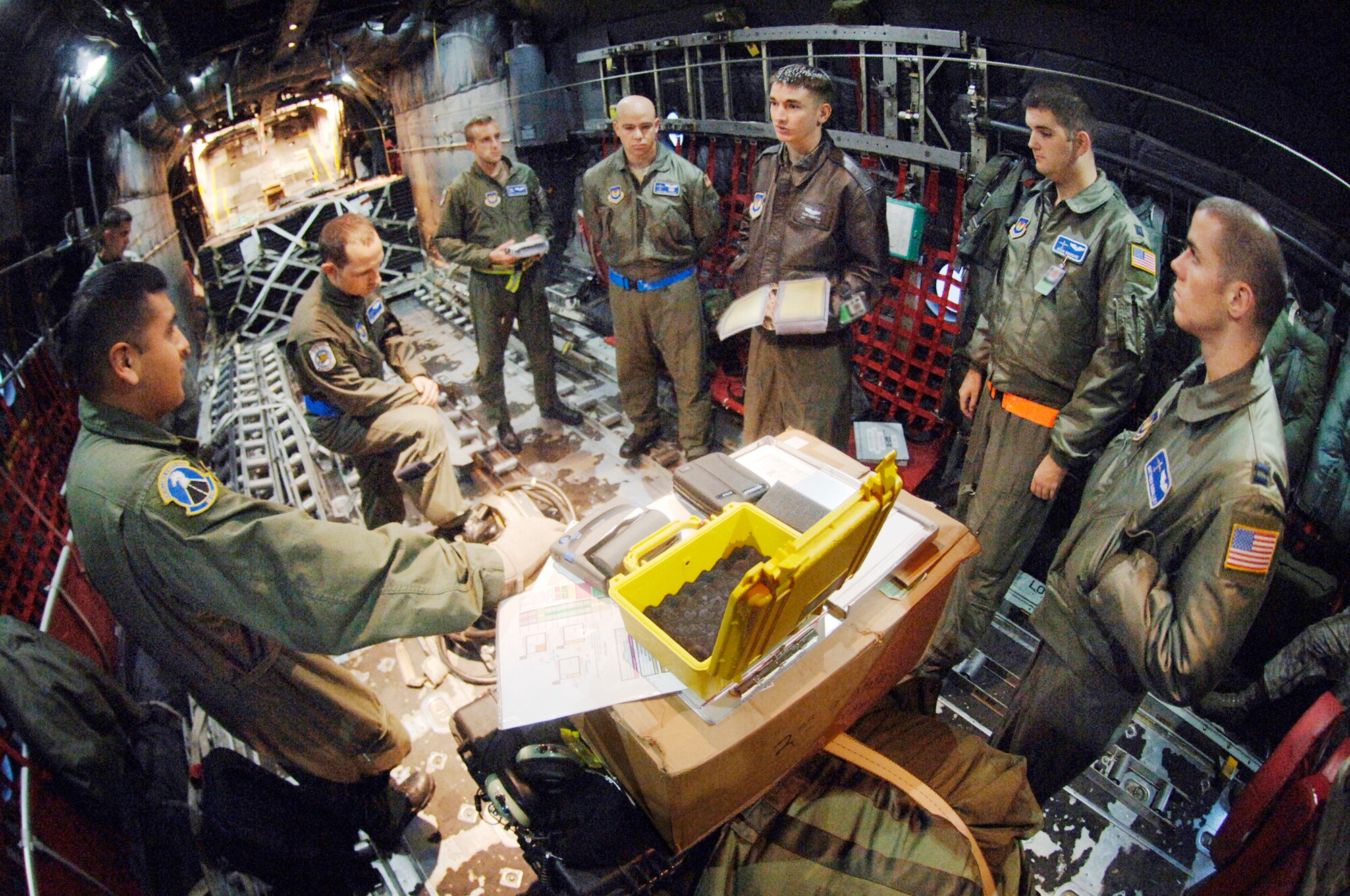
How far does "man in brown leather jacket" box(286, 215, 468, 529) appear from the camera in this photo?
3131 millimetres

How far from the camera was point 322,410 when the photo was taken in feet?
11.0

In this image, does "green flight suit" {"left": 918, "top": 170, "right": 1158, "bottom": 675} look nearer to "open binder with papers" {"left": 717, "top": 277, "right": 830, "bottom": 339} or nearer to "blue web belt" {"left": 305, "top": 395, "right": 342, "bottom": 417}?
"open binder with papers" {"left": 717, "top": 277, "right": 830, "bottom": 339}

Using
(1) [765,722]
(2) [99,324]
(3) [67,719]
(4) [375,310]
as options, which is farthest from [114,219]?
(1) [765,722]

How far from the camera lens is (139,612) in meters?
1.86

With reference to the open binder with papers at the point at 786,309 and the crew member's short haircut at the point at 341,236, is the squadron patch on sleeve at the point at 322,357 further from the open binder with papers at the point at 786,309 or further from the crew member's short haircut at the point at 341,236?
the open binder with papers at the point at 786,309

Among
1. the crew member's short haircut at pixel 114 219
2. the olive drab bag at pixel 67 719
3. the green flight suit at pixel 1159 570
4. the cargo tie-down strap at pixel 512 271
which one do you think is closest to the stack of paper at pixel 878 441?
the green flight suit at pixel 1159 570

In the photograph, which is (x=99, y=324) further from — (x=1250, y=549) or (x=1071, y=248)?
(x=1071, y=248)

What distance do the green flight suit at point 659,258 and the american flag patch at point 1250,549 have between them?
297 cm

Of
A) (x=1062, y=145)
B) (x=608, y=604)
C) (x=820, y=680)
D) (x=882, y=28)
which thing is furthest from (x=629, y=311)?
(x=820, y=680)

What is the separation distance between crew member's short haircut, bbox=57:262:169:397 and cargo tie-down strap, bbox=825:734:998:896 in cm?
216

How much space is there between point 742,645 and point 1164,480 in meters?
1.44

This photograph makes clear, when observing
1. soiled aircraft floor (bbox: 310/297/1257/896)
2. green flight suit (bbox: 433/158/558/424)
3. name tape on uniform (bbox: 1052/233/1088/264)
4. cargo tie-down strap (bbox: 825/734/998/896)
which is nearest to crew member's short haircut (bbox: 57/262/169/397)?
soiled aircraft floor (bbox: 310/297/1257/896)

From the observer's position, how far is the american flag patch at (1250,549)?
1581 millimetres

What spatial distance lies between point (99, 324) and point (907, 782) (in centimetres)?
238
